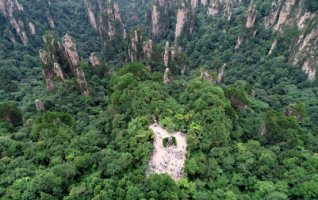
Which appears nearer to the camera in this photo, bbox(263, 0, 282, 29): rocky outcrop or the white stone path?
the white stone path

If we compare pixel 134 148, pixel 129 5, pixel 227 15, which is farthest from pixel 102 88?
pixel 129 5

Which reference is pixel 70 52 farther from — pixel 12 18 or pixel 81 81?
pixel 12 18

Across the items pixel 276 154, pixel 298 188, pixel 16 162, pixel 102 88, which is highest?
pixel 16 162

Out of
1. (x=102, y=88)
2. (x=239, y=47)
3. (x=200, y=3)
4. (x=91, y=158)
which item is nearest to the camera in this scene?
(x=91, y=158)

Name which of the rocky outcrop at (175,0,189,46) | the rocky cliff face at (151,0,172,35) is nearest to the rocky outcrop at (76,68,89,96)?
the rocky outcrop at (175,0,189,46)

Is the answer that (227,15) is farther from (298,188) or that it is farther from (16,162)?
(16,162)

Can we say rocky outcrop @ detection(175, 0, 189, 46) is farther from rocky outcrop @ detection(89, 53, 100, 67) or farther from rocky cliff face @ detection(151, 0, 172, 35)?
rocky outcrop @ detection(89, 53, 100, 67)

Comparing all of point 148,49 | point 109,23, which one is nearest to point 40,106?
point 148,49
